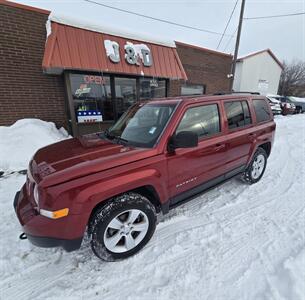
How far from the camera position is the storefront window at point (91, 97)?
6.69 m

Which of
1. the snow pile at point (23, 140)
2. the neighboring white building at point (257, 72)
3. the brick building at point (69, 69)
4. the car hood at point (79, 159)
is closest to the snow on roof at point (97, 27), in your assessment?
the brick building at point (69, 69)

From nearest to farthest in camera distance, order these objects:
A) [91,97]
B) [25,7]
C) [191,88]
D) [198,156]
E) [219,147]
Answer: [198,156], [219,147], [25,7], [91,97], [191,88]

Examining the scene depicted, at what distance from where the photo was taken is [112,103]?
749 cm

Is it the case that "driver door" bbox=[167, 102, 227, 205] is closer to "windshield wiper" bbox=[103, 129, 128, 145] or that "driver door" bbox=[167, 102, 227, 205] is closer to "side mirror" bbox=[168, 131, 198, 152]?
"side mirror" bbox=[168, 131, 198, 152]

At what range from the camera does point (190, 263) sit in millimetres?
2193

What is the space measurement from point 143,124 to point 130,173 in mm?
940

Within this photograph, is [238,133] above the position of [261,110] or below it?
below

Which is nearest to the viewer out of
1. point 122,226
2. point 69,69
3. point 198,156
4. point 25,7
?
point 122,226

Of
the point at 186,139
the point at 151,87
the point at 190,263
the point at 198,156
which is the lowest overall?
the point at 190,263

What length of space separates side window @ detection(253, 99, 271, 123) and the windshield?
2.11m

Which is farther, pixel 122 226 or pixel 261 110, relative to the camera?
pixel 261 110

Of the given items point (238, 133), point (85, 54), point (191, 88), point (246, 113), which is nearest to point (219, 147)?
point (238, 133)

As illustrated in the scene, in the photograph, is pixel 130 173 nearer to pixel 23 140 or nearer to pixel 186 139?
pixel 186 139

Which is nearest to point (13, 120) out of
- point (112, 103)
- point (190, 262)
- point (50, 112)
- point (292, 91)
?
point (50, 112)
